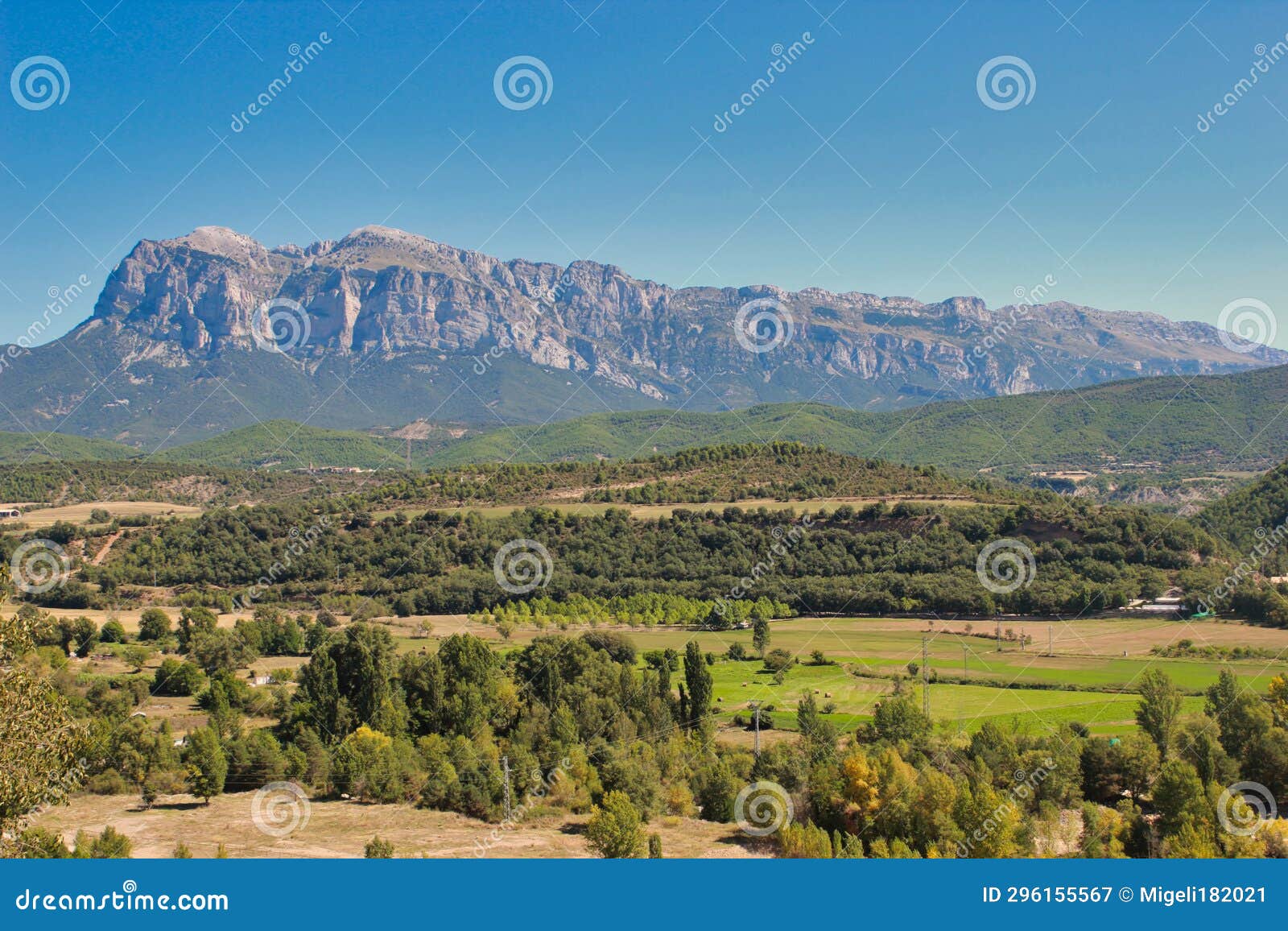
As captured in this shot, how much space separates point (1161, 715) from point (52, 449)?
626 ft

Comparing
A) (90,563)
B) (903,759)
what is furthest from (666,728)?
(90,563)

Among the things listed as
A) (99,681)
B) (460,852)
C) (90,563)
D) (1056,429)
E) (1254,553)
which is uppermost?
(1056,429)

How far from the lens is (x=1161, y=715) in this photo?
32188 mm

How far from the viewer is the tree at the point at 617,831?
2152 cm

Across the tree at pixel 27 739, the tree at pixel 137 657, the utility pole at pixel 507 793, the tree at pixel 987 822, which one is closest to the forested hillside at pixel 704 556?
the tree at pixel 137 657

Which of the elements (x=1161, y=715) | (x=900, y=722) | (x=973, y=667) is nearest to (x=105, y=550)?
(x=973, y=667)

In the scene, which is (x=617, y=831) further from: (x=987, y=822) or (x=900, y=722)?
(x=900, y=722)

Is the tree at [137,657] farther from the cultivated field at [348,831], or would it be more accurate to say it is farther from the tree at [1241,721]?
the tree at [1241,721]

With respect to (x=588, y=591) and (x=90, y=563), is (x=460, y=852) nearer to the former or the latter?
(x=588, y=591)

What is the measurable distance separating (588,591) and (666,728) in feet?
111

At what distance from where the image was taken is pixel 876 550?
6950 centimetres

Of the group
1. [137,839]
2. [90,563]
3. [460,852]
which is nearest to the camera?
[460,852]

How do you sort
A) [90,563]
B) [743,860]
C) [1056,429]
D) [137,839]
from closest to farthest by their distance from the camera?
[743,860]
[137,839]
[90,563]
[1056,429]

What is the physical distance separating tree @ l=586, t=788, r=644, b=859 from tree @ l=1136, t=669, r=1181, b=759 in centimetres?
1835
